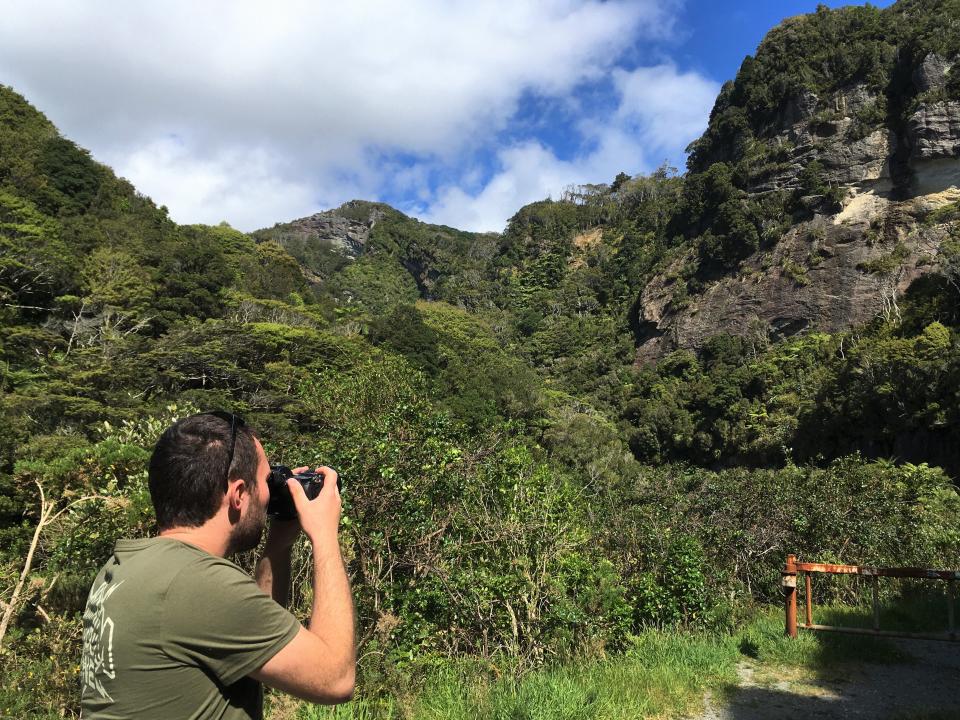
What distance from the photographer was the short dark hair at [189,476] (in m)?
1.18

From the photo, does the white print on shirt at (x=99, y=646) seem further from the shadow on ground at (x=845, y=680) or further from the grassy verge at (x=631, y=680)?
the shadow on ground at (x=845, y=680)

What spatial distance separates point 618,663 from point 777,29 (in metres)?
69.5

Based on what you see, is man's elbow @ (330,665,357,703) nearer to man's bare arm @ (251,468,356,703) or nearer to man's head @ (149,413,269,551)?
man's bare arm @ (251,468,356,703)

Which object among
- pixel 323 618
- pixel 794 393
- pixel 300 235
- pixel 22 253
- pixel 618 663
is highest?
pixel 300 235

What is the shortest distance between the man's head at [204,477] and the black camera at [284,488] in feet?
0.31

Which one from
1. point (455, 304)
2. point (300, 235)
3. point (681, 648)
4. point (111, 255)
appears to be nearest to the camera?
point (681, 648)

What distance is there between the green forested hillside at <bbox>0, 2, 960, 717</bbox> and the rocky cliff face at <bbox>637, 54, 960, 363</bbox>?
1.53 meters

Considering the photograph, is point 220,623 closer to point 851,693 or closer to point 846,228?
point 851,693

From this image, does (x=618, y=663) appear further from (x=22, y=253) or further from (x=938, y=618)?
(x=22, y=253)

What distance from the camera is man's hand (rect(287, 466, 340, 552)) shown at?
1250 mm

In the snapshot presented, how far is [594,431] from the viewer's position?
31953 mm

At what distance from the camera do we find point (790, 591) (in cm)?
530

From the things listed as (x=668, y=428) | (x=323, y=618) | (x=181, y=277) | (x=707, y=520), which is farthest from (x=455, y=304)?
(x=323, y=618)

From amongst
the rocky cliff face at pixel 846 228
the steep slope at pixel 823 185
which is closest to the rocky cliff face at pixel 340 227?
the steep slope at pixel 823 185
